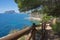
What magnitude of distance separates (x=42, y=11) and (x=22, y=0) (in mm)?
2750

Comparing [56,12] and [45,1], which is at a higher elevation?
[45,1]

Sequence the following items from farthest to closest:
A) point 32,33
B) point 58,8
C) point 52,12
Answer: point 52,12
point 58,8
point 32,33

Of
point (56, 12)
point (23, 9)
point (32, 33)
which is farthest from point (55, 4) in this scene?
point (32, 33)

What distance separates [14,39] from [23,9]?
708 centimetres

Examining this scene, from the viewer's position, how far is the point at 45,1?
7789 millimetres

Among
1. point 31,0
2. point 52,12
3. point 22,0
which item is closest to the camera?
point 31,0

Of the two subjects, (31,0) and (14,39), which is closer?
(14,39)

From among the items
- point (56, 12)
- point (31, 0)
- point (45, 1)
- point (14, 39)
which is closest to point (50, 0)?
point (45, 1)

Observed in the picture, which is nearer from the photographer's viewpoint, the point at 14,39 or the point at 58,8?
the point at 14,39

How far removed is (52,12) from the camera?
10.1m

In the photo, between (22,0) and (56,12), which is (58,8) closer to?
(56,12)

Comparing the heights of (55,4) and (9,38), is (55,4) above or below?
above

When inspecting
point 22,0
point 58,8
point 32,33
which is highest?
point 22,0

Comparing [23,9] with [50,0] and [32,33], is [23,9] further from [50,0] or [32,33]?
[32,33]
